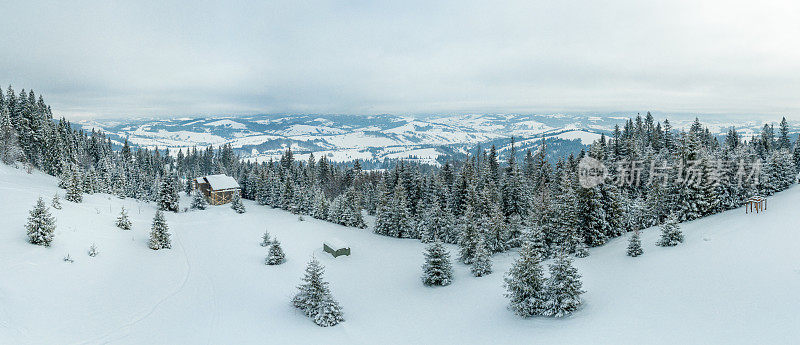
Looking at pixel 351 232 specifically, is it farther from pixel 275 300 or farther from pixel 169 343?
pixel 169 343

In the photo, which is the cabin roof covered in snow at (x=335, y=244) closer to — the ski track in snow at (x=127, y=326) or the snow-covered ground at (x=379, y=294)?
the snow-covered ground at (x=379, y=294)

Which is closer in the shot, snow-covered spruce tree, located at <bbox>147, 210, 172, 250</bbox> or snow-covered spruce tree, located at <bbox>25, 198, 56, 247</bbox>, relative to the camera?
snow-covered spruce tree, located at <bbox>25, 198, 56, 247</bbox>

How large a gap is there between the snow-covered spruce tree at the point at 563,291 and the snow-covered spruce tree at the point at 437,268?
34.3ft

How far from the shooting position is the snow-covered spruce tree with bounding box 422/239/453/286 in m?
31.3

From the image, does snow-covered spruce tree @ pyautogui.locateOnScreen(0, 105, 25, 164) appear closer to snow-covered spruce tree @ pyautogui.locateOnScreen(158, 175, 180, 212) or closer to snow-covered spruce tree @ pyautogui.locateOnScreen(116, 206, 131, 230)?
snow-covered spruce tree @ pyautogui.locateOnScreen(158, 175, 180, 212)

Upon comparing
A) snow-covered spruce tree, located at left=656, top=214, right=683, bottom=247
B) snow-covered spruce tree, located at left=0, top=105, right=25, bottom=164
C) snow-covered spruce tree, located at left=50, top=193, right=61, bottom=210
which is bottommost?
snow-covered spruce tree, located at left=656, top=214, right=683, bottom=247

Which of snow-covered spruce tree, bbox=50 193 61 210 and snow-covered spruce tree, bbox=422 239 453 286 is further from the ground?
snow-covered spruce tree, bbox=50 193 61 210

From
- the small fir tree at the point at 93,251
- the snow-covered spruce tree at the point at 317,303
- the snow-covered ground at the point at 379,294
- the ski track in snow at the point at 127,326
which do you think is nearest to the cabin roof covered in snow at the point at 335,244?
the snow-covered ground at the point at 379,294

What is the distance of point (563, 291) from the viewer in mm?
21984

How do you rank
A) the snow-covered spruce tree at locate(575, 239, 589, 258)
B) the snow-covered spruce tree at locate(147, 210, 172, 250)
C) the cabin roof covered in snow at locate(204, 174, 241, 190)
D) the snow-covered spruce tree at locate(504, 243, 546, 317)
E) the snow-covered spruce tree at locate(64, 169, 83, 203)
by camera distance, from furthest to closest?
the cabin roof covered in snow at locate(204, 174, 241, 190) → the snow-covered spruce tree at locate(64, 169, 83, 203) → the snow-covered spruce tree at locate(147, 210, 172, 250) → the snow-covered spruce tree at locate(575, 239, 589, 258) → the snow-covered spruce tree at locate(504, 243, 546, 317)

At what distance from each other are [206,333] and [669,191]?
45.0m

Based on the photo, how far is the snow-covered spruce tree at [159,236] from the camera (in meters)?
36.0

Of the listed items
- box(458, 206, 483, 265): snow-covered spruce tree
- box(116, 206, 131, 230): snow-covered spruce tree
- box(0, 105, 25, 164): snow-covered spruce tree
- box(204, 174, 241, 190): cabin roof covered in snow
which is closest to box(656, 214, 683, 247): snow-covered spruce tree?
box(458, 206, 483, 265): snow-covered spruce tree

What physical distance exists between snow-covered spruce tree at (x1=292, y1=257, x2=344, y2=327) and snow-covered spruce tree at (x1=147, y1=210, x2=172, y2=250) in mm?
18741
